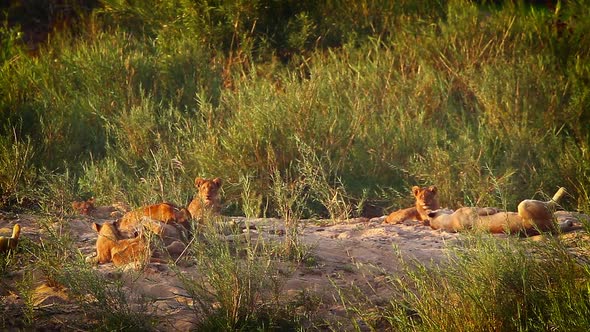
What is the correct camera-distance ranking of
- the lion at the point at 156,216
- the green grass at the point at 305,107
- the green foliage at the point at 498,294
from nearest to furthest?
the green foliage at the point at 498,294 < the lion at the point at 156,216 < the green grass at the point at 305,107

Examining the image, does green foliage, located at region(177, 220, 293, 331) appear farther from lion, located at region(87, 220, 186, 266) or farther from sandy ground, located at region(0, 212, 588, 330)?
lion, located at region(87, 220, 186, 266)

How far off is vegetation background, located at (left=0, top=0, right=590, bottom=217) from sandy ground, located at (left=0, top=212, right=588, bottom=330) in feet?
1.19

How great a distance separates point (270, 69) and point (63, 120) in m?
2.84

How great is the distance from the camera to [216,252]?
6273 millimetres

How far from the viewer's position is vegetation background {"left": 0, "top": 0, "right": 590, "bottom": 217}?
981cm

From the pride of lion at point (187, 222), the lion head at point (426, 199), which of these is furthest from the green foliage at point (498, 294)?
the lion head at point (426, 199)

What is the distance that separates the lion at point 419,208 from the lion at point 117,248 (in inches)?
98.2

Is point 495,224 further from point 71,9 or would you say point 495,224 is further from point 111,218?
point 71,9

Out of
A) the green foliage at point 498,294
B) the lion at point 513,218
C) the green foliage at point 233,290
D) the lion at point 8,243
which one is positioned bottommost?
the lion at point 513,218

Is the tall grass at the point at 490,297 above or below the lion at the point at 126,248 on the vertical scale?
above

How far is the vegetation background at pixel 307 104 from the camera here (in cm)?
981

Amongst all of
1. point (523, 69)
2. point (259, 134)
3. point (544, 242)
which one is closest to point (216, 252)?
point (544, 242)

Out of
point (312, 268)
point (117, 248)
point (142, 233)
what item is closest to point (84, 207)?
point (117, 248)

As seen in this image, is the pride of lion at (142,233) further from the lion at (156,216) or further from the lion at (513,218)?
the lion at (513,218)
